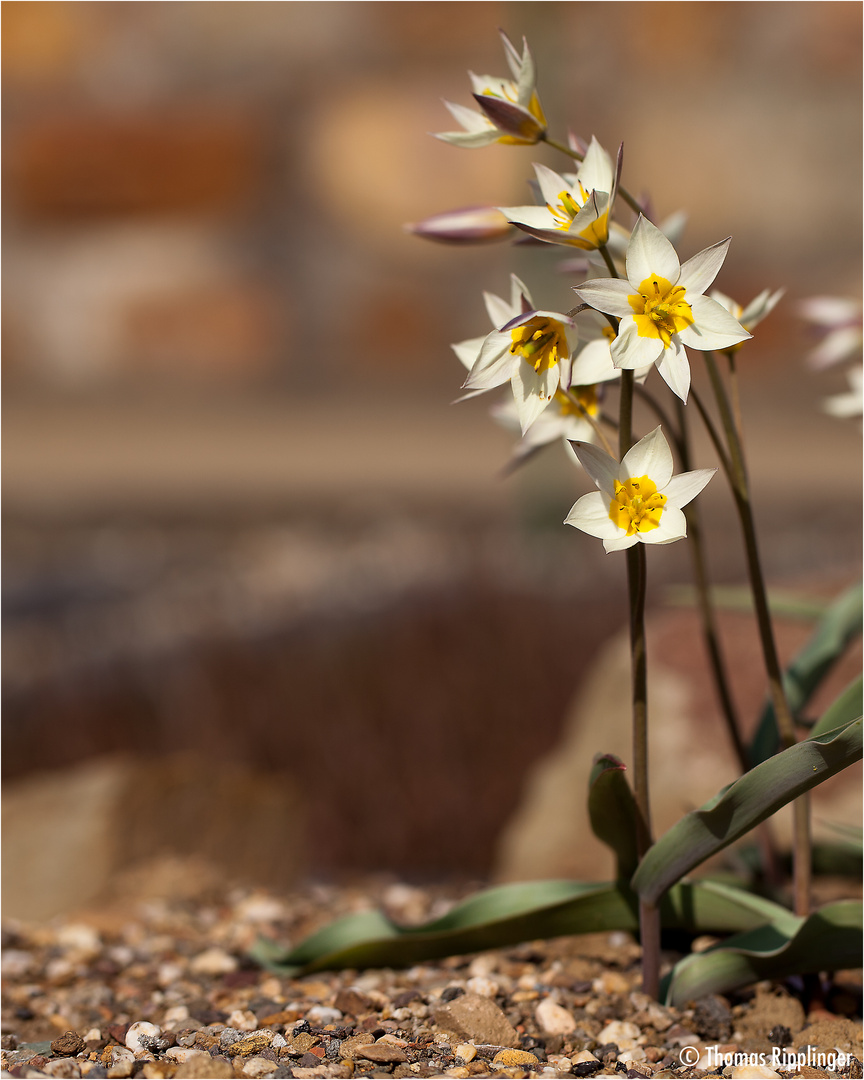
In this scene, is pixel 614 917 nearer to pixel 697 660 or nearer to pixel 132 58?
pixel 697 660

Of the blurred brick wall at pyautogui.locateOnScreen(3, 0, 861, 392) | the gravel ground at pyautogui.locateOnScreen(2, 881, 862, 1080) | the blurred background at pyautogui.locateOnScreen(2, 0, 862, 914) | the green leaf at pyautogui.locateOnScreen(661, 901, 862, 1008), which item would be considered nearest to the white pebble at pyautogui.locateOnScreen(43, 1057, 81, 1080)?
the gravel ground at pyautogui.locateOnScreen(2, 881, 862, 1080)

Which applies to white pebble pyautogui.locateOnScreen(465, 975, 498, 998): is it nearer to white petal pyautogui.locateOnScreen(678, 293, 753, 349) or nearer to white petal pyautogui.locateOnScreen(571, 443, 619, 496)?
white petal pyautogui.locateOnScreen(571, 443, 619, 496)

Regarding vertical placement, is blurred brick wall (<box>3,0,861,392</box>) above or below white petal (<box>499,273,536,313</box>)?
above

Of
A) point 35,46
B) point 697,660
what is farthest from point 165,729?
point 35,46

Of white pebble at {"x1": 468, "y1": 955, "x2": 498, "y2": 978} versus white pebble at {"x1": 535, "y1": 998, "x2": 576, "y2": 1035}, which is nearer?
white pebble at {"x1": 535, "y1": 998, "x2": 576, "y2": 1035}

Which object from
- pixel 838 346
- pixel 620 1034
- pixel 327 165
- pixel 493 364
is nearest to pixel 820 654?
pixel 838 346

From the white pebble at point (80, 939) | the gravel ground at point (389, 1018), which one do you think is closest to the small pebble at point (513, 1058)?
the gravel ground at point (389, 1018)

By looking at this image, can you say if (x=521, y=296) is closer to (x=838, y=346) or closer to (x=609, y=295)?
(x=609, y=295)
